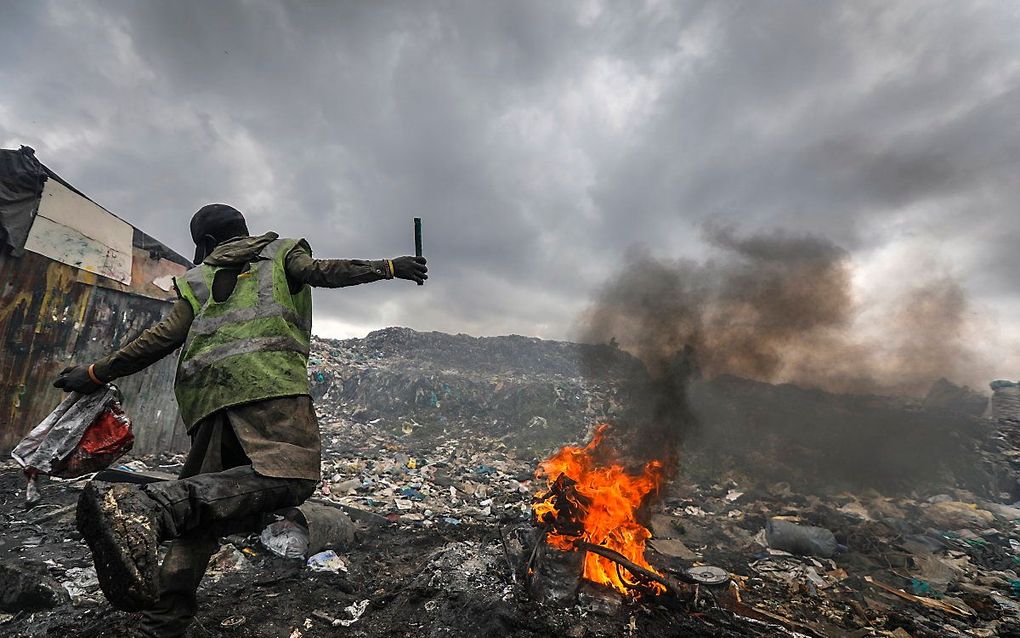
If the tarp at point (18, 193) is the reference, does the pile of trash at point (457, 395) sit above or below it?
below

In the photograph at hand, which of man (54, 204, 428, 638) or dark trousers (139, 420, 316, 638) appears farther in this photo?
dark trousers (139, 420, 316, 638)

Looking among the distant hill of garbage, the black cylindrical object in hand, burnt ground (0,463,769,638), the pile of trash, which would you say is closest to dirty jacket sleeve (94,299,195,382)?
the black cylindrical object in hand

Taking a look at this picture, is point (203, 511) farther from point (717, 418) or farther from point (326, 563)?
point (717, 418)

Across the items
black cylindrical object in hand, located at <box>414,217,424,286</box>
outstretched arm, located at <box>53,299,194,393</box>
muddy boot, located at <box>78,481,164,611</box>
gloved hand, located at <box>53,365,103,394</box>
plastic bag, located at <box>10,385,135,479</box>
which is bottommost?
muddy boot, located at <box>78,481,164,611</box>

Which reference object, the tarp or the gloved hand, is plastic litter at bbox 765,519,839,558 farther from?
the tarp

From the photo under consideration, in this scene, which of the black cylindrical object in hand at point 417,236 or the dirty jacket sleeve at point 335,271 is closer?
the dirty jacket sleeve at point 335,271

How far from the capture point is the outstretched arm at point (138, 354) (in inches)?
86.7

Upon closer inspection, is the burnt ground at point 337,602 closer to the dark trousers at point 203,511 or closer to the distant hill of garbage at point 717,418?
the dark trousers at point 203,511

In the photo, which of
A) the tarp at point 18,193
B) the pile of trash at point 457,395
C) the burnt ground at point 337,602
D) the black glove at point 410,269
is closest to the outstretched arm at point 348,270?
the black glove at point 410,269

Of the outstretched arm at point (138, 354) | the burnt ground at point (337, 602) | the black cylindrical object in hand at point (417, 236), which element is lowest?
the burnt ground at point (337, 602)

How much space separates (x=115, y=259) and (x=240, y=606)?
24.7ft

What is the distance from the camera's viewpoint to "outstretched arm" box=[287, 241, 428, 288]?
6.96ft

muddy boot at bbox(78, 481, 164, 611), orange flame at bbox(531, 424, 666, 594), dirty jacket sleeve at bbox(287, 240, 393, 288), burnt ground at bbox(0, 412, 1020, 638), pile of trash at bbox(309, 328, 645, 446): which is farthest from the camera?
pile of trash at bbox(309, 328, 645, 446)

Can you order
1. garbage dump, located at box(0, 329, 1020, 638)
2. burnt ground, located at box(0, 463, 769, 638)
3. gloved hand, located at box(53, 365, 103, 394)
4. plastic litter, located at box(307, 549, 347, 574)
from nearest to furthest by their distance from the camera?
1. gloved hand, located at box(53, 365, 103, 394)
2. burnt ground, located at box(0, 463, 769, 638)
3. garbage dump, located at box(0, 329, 1020, 638)
4. plastic litter, located at box(307, 549, 347, 574)
